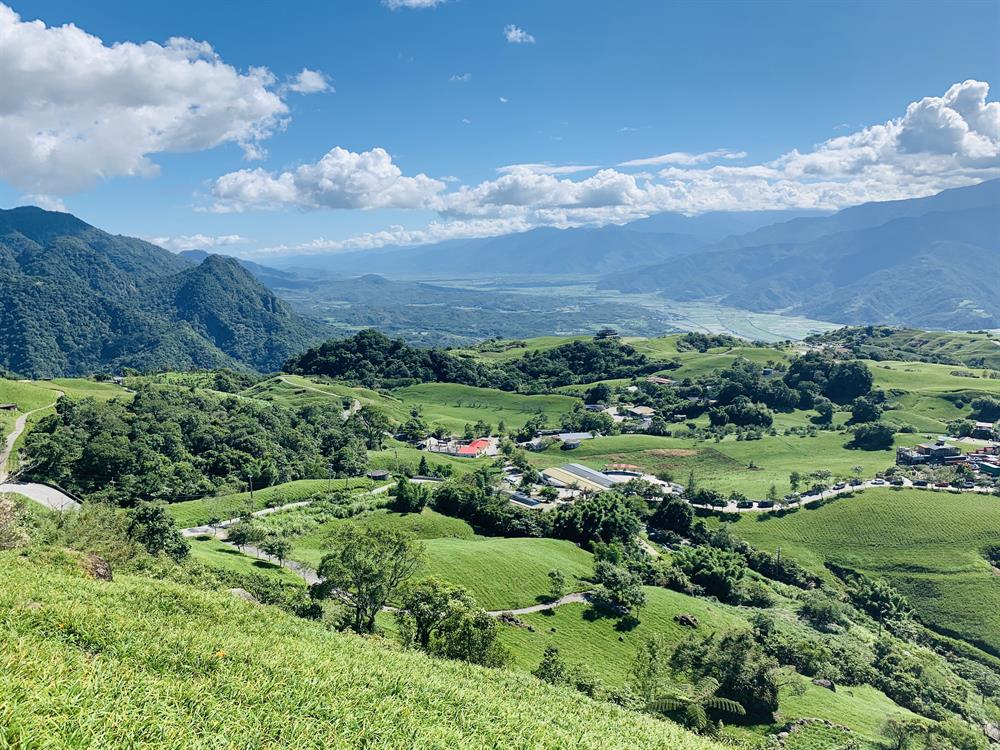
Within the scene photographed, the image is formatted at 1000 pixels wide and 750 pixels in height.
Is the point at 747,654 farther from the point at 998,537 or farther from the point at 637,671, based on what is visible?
the point at 998,537

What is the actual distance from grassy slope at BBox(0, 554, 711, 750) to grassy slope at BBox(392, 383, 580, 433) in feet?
396

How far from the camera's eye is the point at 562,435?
136750 mm

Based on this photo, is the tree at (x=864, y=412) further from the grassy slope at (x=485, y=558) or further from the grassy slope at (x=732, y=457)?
the grassy slope at (x=485, y=558)

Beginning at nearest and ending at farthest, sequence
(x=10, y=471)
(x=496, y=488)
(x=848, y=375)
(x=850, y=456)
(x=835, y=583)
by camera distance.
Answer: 1. (x=10, y=471)
2. (x=835, y=583)
3. (x=496, y=488)
4. (x=850, y=456)
5. (x=848, y=375)

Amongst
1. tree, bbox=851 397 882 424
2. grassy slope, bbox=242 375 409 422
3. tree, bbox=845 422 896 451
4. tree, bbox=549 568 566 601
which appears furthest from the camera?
grassy slope, bbox=242 375 409 422

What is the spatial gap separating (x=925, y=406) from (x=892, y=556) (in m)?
90.4

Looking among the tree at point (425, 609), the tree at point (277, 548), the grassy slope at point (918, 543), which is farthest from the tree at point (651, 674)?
the grassy slope at point (918, 543)

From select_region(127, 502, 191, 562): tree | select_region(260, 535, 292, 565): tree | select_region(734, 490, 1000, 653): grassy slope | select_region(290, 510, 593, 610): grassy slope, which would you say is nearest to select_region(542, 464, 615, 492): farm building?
select_region(734, 490, 1000, 653): grassy slope

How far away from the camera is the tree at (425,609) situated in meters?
30.8

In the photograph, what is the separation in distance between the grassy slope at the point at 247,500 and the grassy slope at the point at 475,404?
61.9m

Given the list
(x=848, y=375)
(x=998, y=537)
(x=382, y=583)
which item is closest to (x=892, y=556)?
(x=998, y=537)

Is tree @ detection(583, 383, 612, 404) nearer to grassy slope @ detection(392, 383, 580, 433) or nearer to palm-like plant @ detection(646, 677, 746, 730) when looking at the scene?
grassy slope @ detection(392, 383, 580, 433)

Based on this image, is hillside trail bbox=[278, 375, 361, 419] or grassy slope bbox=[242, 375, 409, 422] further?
grassy slope bbox=[242, 375, 409, 422]

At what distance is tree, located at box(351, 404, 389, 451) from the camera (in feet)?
388
